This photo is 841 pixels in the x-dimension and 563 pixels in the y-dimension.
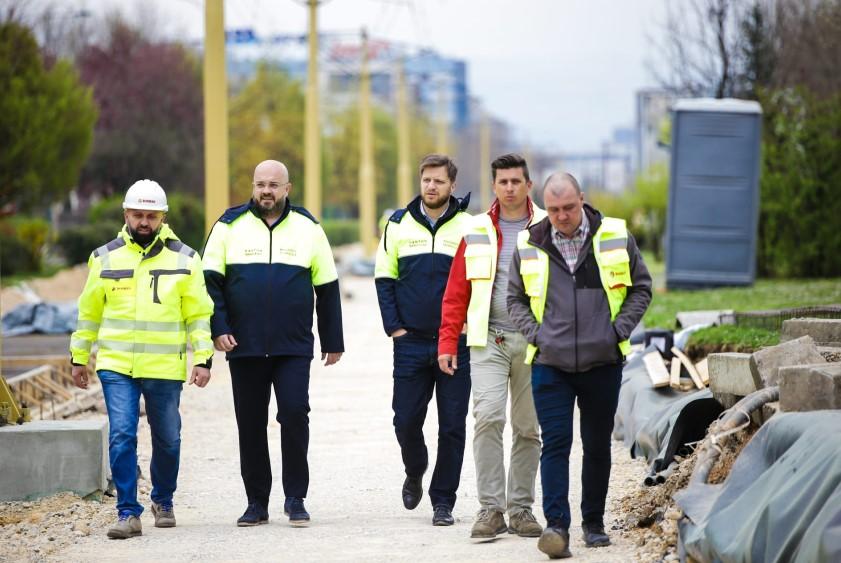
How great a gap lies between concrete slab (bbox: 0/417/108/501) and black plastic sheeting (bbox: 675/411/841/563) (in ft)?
13.6

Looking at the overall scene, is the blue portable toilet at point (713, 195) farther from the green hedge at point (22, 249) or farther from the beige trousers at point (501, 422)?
the green hedge at point (22, 249)

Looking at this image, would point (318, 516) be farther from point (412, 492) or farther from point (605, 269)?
point (605, 269)

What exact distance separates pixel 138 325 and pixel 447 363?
1758mm

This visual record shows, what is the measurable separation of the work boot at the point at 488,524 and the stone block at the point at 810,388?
66.7 inches

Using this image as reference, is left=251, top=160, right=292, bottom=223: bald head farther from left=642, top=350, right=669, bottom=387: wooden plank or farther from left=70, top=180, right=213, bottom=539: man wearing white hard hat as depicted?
left=642, top=350, right=669, bottom=387: wooden plank

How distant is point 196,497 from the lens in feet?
36.6

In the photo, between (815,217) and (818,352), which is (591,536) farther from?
(815,217)

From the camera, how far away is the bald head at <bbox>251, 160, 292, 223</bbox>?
31.4 feet

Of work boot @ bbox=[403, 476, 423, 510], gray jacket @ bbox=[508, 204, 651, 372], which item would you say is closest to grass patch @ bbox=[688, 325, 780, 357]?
work boot @ bbox=[403, 476, 423, 510]

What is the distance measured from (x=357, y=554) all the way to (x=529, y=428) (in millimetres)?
1245

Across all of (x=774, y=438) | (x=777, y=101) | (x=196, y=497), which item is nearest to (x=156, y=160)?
(x=777, y=101)

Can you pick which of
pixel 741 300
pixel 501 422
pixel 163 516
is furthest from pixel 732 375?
pixel 741 300

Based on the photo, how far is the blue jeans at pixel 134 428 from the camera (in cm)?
924

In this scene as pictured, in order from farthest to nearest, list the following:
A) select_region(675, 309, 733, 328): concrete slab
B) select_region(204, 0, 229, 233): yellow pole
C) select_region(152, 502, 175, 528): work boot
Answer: select_region(204, 0, 229, 233): yellow pole
select_region(675, 309, 733, 328): concrete slab
select_region(152, 502, 175, 528): work boot
